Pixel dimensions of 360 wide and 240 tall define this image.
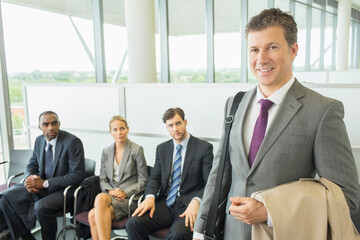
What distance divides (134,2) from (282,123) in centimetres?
357

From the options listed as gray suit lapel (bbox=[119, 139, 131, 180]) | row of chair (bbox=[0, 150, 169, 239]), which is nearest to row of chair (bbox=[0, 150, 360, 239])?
row of chair (bbox=[0, 150, 169, 239])

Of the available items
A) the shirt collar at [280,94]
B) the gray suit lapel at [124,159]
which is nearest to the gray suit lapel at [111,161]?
the gray suit lapel at [124,159]

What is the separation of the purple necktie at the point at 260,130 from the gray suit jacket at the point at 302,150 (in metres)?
0.03

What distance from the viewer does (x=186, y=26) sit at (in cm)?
632

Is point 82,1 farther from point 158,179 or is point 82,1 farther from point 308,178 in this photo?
point 308,178

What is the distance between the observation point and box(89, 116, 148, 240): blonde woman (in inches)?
108

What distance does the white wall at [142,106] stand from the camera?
2.55m

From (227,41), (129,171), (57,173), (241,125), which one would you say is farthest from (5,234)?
(227,41)

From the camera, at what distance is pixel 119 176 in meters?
3.01

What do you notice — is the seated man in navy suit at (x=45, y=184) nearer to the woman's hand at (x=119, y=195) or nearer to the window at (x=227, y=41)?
the woman's hand at (x=119, y=195)

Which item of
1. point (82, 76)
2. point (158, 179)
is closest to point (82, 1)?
point (82, 76)

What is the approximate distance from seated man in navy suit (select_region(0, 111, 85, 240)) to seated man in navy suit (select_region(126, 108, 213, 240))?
35.6 inches

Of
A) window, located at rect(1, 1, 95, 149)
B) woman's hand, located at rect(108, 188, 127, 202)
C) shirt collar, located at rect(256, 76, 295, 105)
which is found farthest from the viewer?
window, located at rect(1, 1, 95, 149)

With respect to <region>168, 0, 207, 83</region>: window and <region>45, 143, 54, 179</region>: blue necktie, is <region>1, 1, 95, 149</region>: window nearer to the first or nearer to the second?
<region>45, 143, 54, 179</region>: blue necktie
